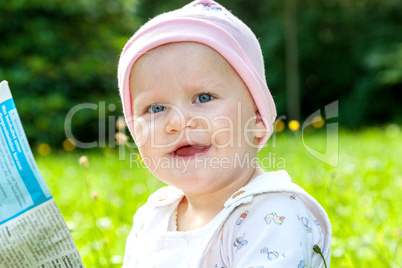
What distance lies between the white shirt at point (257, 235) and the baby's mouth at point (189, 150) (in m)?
0.16

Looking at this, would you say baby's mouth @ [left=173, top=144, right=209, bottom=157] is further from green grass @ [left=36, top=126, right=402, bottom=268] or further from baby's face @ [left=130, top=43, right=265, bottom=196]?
green grass @ [left=36, top=126, right=402, bottom=268]

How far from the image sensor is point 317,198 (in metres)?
2.57

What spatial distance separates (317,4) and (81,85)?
33.3ft

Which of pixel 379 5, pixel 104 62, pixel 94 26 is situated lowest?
pixel 104 62

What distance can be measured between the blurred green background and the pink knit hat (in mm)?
583

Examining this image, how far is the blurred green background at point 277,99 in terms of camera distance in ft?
7.80

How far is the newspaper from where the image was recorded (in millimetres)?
1357

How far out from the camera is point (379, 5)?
14.9m

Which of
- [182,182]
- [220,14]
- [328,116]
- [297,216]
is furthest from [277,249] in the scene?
[328,116]

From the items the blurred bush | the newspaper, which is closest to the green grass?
the newspaper

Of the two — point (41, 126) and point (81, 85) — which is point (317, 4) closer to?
point (81, 85)

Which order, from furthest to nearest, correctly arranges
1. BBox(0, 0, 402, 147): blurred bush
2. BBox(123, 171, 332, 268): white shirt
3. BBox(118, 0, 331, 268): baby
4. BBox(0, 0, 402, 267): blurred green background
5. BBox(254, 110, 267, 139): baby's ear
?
BBox(0, 0, 402, 147): blurred bush, BBox(0, 0, 402, 267): blurred green background, BBox(254, 110, 267, 139): baby's ear, BBox(118, 0, 331, 268): baby, BBox(123, 171, 332, 268): white shirt

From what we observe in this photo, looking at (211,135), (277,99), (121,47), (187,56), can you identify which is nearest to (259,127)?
(211,135)

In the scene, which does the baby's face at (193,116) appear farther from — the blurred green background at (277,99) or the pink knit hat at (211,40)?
the blurred green background at (277,99)
